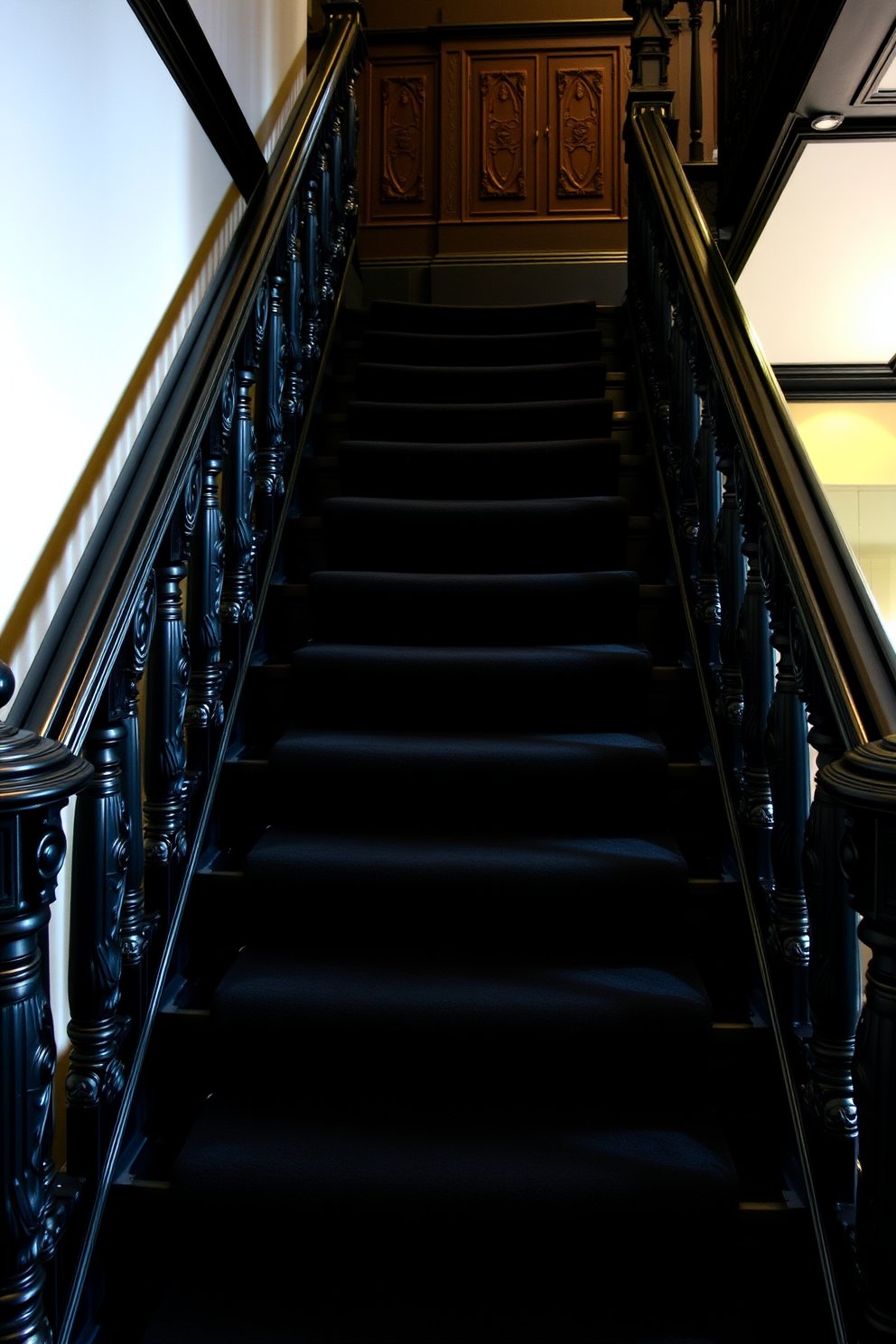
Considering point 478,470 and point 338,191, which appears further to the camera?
point 338,191

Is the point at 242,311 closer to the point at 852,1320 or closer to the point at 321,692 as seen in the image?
the point at 321,692

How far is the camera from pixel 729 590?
1.78 m

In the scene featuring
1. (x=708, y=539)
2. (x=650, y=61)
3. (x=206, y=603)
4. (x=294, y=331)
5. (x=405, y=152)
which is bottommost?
(x=206, y=603)

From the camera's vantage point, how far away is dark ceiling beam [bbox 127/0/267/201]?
203 cm

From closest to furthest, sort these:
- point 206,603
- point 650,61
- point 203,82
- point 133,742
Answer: point 133,742 < point 206,603 < point 203,82 < point 650,61

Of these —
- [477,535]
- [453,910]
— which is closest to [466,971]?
[453,910]

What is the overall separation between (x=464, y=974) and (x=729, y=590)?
845mm

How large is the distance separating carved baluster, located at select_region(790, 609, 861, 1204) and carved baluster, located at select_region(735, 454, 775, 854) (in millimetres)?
325

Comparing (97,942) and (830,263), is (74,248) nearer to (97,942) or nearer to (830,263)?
(97,942)

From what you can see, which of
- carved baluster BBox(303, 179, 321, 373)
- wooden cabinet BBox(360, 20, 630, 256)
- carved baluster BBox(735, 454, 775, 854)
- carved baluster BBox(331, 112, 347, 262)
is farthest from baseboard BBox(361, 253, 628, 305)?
carved baluster BBox(735, 454, 775, 854)

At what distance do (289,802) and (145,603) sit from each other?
61 cm

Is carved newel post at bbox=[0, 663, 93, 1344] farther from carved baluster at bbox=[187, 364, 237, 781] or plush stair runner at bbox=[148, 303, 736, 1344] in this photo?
carved baluster at bbox=[187, 364, 237, 781]

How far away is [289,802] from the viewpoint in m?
1.87

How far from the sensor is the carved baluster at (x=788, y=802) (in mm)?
1400
